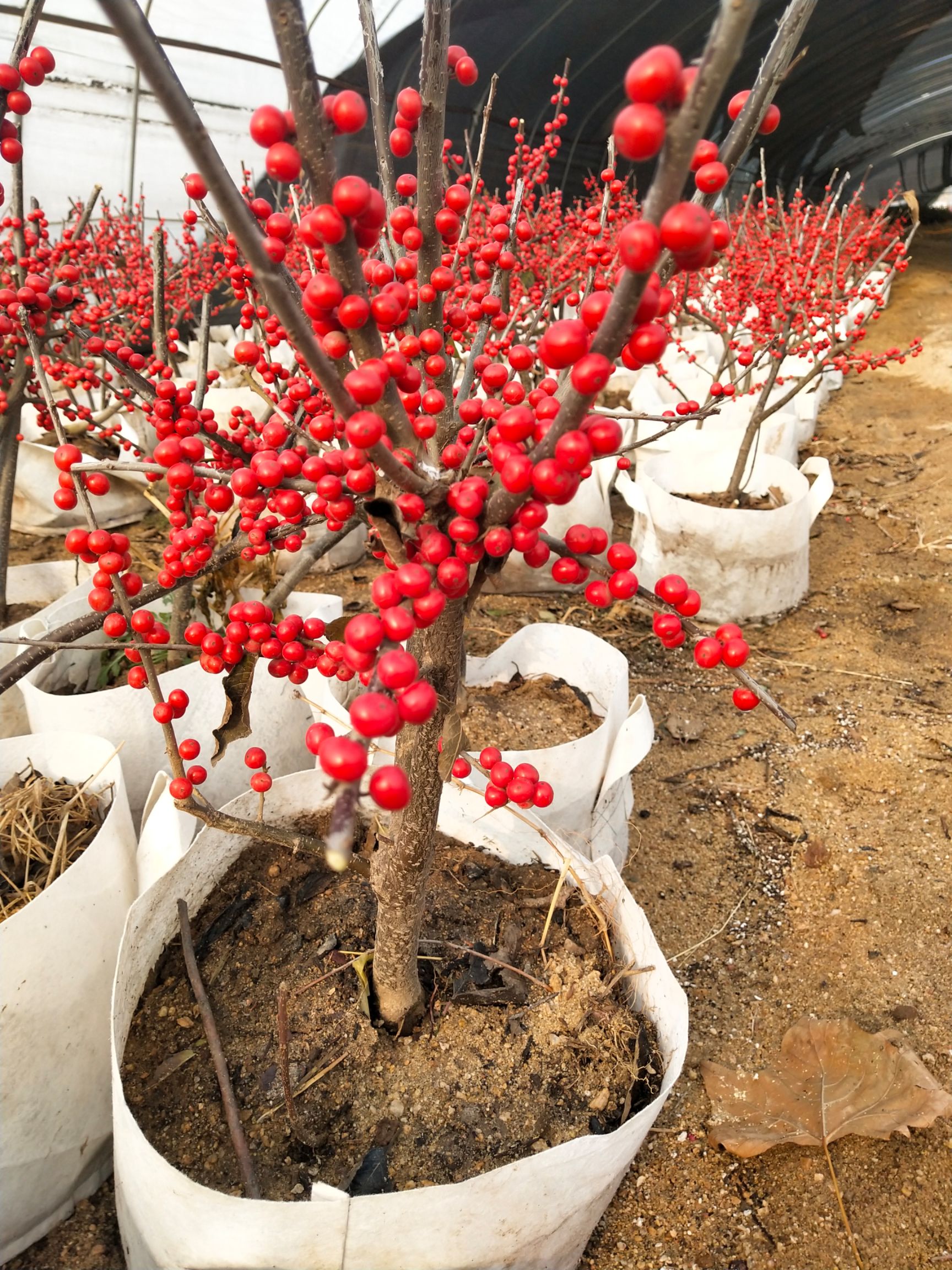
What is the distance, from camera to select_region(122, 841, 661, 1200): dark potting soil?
1237 mm

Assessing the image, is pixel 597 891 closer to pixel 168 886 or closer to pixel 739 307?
pixel 168 886

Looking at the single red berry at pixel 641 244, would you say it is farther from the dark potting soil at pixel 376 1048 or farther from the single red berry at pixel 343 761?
the dark potting soil at pixel 376 1048

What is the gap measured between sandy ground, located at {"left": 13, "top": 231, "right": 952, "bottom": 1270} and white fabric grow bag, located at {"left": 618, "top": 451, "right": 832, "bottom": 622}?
19 cm

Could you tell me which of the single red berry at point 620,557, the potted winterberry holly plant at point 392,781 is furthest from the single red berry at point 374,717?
the single red berry at point 620,557

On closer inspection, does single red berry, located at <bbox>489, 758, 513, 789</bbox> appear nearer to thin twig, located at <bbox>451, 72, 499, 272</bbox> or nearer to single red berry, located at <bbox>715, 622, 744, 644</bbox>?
single red berry, located at <bbox>715, 622, 744, 644</bbox>

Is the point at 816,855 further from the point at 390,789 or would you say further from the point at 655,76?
the point at 655,76

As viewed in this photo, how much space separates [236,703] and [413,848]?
349 mm

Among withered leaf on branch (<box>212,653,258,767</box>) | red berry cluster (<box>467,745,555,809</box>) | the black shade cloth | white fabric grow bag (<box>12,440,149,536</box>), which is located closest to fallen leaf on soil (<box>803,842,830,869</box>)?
red berry cluster (<box>467,745,555,809</box>)

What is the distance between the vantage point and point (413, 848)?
120 centimetres

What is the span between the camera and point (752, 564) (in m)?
3.32

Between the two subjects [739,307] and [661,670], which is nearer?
[661,670]

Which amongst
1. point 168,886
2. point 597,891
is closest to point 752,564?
point 597,891

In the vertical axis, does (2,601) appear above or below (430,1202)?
above

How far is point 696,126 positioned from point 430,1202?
47.9 inches
